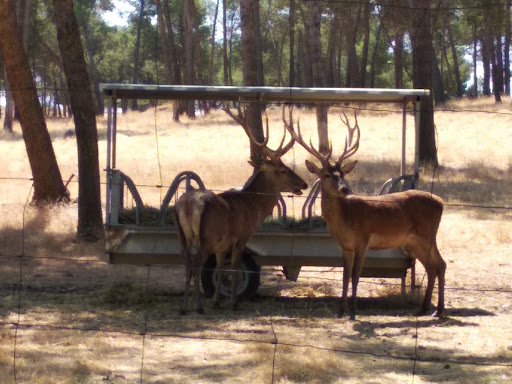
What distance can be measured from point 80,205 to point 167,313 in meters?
4.96

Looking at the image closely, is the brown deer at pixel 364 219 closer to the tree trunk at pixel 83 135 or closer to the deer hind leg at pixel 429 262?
the deer hind leg at pixel 429 262

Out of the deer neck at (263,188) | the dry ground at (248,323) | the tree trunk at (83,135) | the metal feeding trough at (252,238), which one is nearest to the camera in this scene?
the dry ground at (248,323)

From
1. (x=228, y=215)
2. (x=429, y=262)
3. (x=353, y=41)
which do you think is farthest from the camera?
(x=353, y=41)

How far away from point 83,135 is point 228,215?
5.09 m

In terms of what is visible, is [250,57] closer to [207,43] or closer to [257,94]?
[257,94]

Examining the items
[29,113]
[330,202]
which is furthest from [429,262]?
[29,113]

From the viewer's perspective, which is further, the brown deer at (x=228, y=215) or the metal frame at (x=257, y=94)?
the metal frame at (x=257, y=94)

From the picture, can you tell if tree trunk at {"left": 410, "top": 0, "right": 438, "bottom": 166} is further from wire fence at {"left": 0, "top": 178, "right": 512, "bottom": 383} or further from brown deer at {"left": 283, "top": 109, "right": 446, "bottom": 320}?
brown deer at {"left": 283, "top": 109, "right": 446, "bottom": 320}

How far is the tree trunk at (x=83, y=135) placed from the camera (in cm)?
1389

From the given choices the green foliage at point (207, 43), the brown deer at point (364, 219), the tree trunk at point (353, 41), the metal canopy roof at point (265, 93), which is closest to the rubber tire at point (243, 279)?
the brown deer at point (364, 219)

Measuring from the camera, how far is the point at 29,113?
52.8ft

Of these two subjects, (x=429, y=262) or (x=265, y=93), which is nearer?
(x=429, y=262)

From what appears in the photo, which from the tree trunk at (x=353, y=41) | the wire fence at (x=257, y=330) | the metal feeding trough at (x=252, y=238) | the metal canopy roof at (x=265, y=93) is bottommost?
the wire fence at (x=257, y=330)

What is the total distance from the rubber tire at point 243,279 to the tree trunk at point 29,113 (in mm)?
6342
